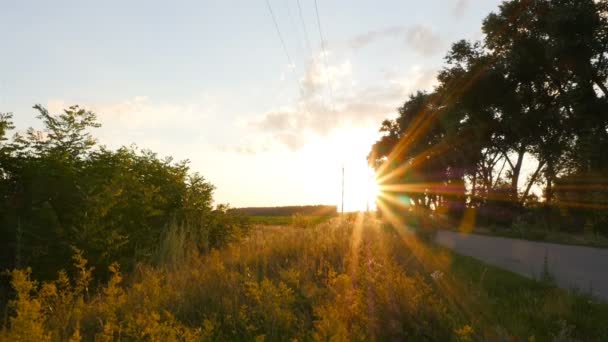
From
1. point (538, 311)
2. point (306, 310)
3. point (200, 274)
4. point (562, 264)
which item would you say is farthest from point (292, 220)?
point (538, 311)

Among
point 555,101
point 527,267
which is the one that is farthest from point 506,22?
point 527,267

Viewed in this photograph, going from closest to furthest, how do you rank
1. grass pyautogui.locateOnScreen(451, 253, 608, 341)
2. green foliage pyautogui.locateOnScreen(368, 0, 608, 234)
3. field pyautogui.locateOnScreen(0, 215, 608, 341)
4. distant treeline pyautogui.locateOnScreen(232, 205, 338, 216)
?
field pyautogui.locateOnScreen(0, 215, 608, 341), grass pyautogui.locateOnScreen(451, 253, 608, 341), green foliage pyautogui.locateOnScreen(368, 0, 608, 234), distant treeline pyautogui.locateOnScreen(232, 205, 338, 216)

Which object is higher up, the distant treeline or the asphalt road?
the distant treeline

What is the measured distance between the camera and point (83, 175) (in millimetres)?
10086

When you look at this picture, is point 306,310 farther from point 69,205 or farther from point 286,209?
point 286,209

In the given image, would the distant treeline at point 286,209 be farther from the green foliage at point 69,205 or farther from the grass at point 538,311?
the grass at point 538,311

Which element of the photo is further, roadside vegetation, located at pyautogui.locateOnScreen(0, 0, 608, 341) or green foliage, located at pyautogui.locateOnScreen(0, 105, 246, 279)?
green foliage, located at pyautogui.locateOnScreen(0, 105, 246, 279)

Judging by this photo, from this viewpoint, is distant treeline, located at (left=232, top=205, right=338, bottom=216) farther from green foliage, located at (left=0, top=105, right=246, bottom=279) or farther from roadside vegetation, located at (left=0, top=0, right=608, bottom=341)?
green foliage, located at (left=0, top=105, right=246, bottom=279)

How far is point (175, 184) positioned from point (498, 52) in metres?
28.3

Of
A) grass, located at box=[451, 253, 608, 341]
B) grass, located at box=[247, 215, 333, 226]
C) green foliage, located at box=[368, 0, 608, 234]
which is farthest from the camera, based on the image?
green foliage, located at box=[368, 0, 608, 234]

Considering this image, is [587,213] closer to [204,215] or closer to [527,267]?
[527,267]

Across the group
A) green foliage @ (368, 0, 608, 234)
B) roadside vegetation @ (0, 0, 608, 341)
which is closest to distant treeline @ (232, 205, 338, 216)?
green foliage @ (368, 0, 608, 234)

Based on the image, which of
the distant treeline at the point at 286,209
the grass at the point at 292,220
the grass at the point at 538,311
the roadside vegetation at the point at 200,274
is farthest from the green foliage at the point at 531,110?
the distant treeline at the point at 286,209

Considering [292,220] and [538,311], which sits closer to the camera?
[538,311]
